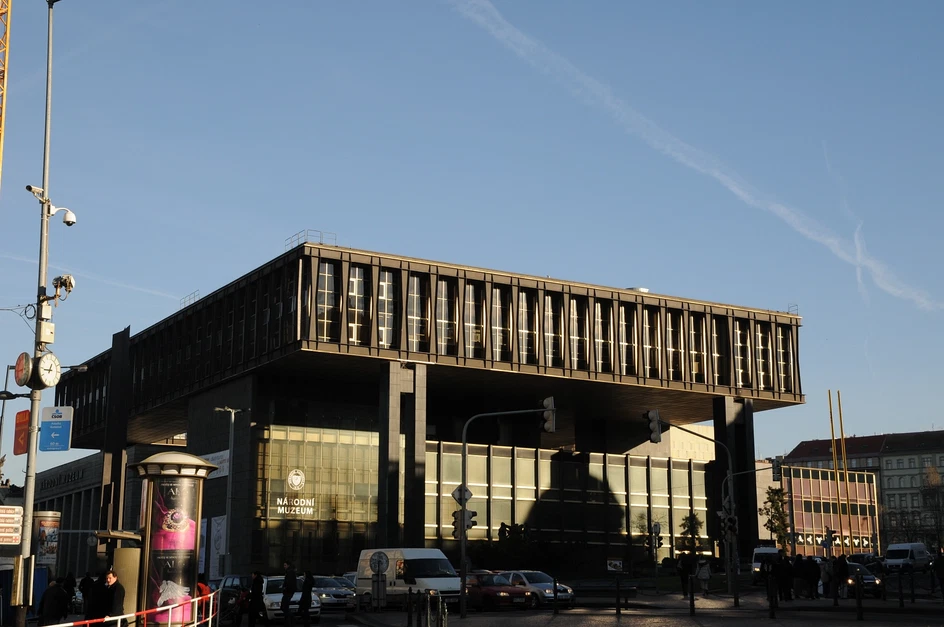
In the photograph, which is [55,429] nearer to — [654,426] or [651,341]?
[654,426]

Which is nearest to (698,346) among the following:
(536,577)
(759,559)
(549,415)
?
(759,559)

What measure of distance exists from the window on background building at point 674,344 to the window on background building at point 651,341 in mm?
734

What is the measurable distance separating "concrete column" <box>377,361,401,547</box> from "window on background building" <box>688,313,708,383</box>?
22.5 m

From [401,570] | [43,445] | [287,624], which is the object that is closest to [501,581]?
[401,570]

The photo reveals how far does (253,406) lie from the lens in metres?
69.0

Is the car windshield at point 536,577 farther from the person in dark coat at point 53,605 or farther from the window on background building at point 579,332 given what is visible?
the window on background building at point 579,332

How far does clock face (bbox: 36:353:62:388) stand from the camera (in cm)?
2070

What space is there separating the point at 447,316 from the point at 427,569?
33750 millimetres

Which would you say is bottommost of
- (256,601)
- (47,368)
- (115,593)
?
(256,601)

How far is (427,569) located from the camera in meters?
36.7

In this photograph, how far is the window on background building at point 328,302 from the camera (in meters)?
65.3

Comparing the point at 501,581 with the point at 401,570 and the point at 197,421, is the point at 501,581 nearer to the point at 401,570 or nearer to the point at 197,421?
the point at 401,570

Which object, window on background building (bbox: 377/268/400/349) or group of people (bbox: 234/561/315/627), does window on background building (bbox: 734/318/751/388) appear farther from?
group of people (bbox: 234/561/315/627)

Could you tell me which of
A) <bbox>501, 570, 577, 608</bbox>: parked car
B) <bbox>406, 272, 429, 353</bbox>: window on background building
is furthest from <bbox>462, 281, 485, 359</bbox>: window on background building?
<bbox>501, 570, 577, 608</bbox>: parked car
